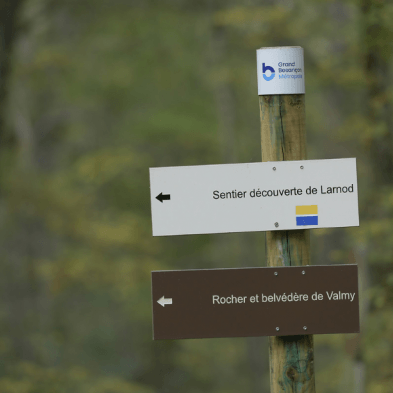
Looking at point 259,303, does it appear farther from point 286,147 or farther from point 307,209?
point 286,147

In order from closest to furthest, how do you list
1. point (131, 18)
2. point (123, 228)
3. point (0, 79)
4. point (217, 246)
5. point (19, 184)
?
1. point (0, 79)
2. point (19, 184)
3. point (123, 228)
4. point (131, 18)
5. point (217, 246)

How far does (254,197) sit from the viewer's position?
242 centimetres

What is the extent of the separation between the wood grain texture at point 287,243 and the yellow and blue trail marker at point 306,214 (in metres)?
0.09

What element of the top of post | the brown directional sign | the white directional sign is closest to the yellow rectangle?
the white directional sign

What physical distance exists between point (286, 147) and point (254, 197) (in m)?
0.27

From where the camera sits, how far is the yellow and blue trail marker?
2.39 m

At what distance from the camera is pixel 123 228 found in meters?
9.03

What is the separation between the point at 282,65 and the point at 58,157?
11.2m

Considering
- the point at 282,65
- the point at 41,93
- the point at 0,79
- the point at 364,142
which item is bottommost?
the point at 282,65

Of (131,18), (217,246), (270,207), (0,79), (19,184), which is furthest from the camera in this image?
(217,246)

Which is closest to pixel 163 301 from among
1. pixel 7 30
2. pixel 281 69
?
pixel 281 69

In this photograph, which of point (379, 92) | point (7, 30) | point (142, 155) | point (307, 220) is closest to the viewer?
point (307, 220)

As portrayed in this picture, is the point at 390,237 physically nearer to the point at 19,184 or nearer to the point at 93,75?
the point at 19,184

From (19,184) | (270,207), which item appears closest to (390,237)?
(270,207)
